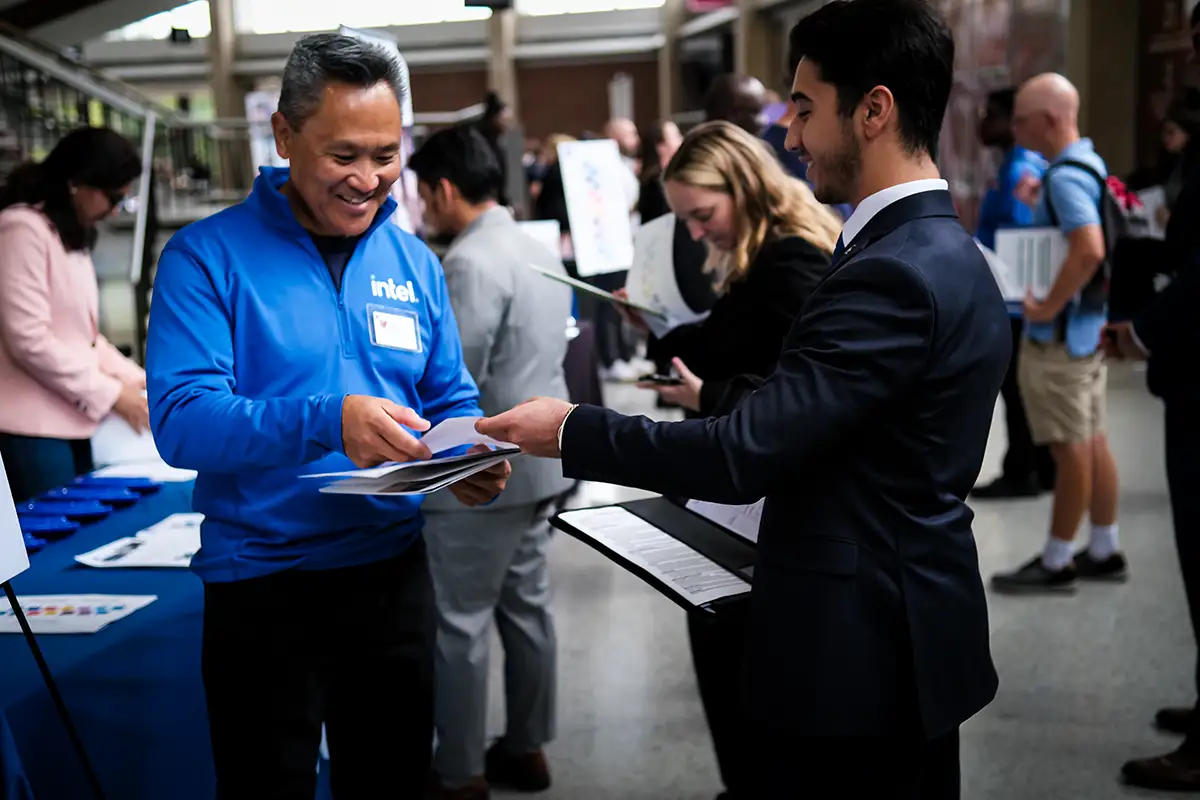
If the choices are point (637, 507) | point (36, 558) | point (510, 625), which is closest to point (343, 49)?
point (637, 507)

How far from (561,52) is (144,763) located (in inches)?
691

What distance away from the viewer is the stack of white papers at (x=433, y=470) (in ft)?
4.55

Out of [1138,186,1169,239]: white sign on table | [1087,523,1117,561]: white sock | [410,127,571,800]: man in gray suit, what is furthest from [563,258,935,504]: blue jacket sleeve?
[1138,186,1169,239]: white sign on table

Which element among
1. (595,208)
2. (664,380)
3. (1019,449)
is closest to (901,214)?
(664,380)

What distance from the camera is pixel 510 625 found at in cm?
290

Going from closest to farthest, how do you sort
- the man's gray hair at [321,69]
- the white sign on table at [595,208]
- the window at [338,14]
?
the man's gray hair at [321,69]
the white sign on table at [595,208]
the window at [338,14]

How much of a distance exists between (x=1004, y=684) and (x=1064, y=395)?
1.12 meters

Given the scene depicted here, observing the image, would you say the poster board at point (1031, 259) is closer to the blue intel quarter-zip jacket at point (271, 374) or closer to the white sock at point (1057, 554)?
the white sock at point (1057, 554)

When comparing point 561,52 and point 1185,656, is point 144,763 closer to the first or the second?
point 1185,656

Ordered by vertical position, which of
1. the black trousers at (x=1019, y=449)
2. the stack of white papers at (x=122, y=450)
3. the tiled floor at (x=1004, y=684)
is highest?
the stack of white papers at (x=122, y=450)

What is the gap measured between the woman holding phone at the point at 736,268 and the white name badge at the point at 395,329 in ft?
2.31

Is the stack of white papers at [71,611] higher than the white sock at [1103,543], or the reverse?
the stack of white papers at [71,611]

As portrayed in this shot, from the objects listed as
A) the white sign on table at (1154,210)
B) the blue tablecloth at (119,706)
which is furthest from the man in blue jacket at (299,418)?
the white sign on table at (1154,210)

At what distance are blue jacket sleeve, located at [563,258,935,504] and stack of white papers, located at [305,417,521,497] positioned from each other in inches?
8.6
